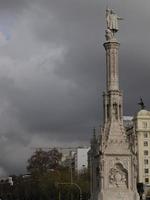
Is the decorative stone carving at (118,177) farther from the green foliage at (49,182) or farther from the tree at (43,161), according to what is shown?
the tree at (43,161)

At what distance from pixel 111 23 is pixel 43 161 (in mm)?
66601

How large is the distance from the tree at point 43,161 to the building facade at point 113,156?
6407 cm

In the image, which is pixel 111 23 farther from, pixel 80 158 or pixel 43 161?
pixel 80 158

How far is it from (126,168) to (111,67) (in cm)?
1223

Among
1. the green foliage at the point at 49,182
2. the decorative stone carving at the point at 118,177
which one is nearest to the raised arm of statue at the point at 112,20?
the decorative stone carving at the point at 118,177

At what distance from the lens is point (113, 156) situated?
6475cm

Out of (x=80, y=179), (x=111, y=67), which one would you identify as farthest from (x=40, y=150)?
(x=111, y=67)

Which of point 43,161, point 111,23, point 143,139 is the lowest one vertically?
point 43,161

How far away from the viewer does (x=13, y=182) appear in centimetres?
16912

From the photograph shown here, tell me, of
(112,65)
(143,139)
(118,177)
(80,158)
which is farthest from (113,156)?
(80,158)

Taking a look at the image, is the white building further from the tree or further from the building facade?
the building facade

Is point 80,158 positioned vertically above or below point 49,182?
above

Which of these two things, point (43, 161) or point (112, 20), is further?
point (43, 161)

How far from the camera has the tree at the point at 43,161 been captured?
5172 inches
